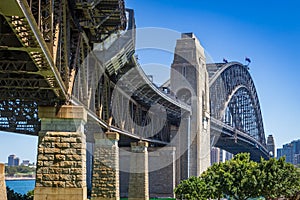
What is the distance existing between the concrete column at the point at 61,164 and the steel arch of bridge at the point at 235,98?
83904mm

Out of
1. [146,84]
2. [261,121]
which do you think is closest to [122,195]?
[146,84]

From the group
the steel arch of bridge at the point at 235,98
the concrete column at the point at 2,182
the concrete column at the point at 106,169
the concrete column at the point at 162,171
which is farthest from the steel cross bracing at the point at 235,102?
the concrete column at the point at 2,182

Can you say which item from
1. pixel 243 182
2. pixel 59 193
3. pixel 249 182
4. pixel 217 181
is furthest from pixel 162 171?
pixel 59 193

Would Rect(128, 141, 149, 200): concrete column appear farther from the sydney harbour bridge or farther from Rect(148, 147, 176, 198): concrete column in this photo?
Rect(148, 147, 176, 198): concrete column

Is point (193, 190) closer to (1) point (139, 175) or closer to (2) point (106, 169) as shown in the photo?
(1) point (139, 175)

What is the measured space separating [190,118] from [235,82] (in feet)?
213

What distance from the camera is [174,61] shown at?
81.6 metres

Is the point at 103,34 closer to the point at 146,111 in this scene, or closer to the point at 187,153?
the point at 146,111

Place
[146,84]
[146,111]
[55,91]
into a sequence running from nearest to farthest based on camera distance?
1. [55,91]
2. [146,84]
3. [146,111]

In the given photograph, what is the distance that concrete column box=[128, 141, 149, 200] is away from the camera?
5812 cm

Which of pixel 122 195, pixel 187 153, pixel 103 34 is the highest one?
pixel 103 34

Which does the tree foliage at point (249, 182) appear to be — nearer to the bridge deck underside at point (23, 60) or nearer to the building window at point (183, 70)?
the building window at point (183, 70)

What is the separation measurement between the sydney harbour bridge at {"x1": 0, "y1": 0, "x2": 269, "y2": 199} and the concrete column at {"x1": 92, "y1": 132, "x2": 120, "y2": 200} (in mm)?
77

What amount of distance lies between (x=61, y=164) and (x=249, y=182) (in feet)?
125
